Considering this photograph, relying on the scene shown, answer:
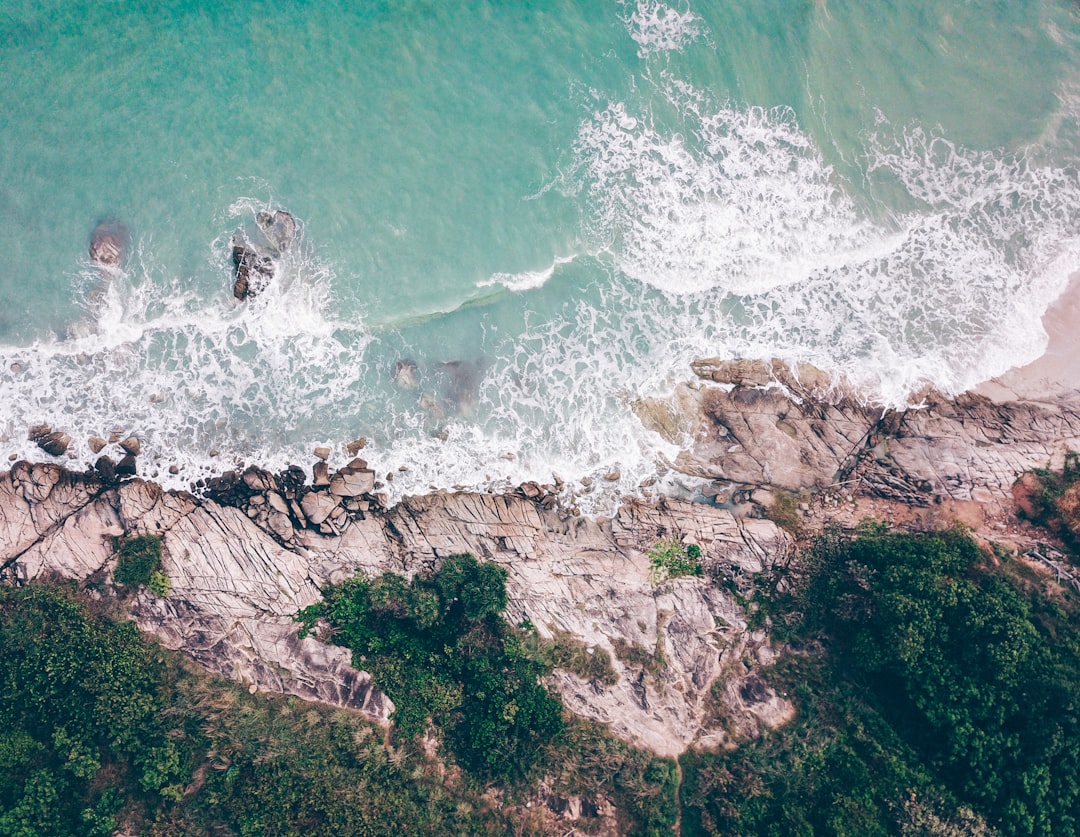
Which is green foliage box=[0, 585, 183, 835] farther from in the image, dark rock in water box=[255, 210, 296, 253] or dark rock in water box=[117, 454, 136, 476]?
dark rock in water box=[255, 210, 296, 253]

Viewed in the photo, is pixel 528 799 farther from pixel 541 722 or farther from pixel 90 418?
pixel 90 418

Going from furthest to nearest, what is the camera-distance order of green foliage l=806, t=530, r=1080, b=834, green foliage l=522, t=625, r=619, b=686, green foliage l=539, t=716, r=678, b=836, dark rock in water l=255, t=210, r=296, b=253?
dark rock in water l=255, t=210, r=296, b=253 < green foliage l=522, t=625, r=619, b=686 < green foliage l=539, t=716, r=678, b=836 < green foliage l=806, t=530, r=1080, b=834

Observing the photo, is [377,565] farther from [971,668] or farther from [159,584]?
[971,668]

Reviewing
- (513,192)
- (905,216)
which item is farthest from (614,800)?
(905,216)

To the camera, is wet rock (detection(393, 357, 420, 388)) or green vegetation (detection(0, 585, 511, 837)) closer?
green vegetation (detection(0, 585, 511, 837))

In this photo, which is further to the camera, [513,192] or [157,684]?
[513,192]

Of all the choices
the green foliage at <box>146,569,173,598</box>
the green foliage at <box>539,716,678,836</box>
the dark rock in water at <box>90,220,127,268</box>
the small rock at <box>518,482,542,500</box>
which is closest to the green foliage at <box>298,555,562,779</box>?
the green foliage at <box>539,716,678,836</box>

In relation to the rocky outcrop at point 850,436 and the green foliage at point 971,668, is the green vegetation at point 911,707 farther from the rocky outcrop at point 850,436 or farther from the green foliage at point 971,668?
the rocky outcrop at point 850,436
